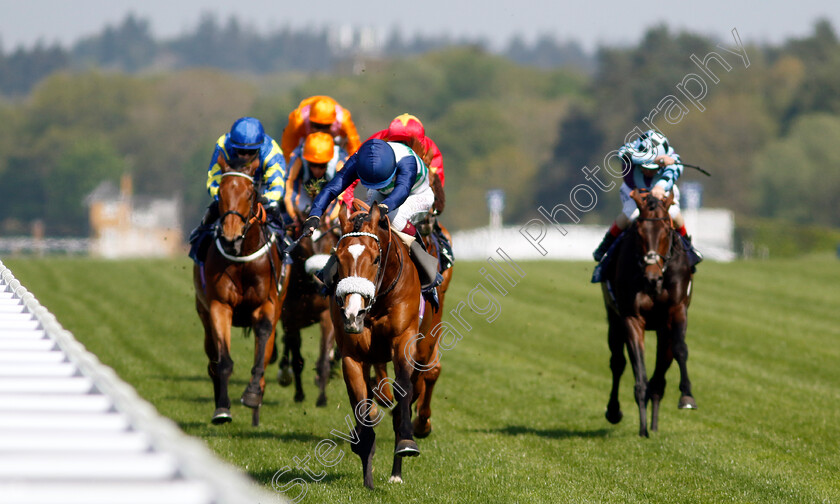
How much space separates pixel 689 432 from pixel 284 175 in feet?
13.6

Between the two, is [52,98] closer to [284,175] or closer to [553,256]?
[553,256]

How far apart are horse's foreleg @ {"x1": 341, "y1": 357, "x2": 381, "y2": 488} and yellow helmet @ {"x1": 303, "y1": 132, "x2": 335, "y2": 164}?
12.2 ft

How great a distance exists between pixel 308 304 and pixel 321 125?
1.72 m

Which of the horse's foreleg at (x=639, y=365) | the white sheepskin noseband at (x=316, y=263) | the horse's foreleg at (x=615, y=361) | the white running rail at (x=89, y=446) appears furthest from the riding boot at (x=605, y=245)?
the white running rail at (x=89, y=446)

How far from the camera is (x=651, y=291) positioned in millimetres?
9227

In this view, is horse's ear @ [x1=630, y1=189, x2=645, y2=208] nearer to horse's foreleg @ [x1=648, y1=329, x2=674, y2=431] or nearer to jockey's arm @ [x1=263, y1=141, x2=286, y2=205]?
horse's foreleg @ [x1=648, y1=329, x2=674, y2=431]

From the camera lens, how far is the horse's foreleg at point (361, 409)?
6938 mm

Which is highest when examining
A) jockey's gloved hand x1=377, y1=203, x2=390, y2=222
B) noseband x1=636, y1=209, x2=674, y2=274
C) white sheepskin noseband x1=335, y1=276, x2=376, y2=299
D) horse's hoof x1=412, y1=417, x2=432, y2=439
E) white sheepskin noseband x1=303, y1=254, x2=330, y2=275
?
jockey's gloved hand x1=377, y1=203, x2=390, y2=222

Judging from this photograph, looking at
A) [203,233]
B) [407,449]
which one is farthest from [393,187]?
[203,233]

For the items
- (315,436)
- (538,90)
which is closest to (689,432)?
(315,436)

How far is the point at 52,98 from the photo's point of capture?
9519 centimetres

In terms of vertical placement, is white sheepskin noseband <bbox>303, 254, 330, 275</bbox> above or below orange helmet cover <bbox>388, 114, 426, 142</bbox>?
below

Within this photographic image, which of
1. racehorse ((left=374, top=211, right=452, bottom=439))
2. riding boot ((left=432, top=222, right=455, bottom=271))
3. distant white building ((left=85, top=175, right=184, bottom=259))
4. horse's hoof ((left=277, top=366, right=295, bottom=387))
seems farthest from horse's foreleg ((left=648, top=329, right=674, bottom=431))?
distant white building ((left=85, top=175, right=184, bottom=259))

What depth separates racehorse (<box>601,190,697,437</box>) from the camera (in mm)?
9070
